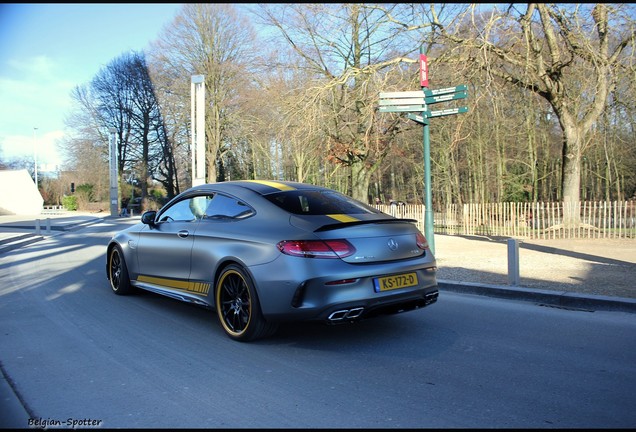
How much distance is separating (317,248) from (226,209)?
1.40m

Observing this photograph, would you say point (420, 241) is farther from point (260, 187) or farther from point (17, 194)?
point (17, 194)

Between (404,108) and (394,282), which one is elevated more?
(404,108)

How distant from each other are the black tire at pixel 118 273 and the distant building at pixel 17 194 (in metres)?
37.5

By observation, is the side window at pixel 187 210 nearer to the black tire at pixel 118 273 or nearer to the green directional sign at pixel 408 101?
the black tire at pixel 118 273

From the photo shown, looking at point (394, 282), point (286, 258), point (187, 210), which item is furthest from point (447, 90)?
point (286, 258)

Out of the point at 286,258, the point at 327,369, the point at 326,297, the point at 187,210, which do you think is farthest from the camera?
the point at 187,210

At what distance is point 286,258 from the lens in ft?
13.6

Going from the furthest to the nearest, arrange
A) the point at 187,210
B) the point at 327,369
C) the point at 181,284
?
the point at 187,210 < the point at 181,284 < the point at 327,369

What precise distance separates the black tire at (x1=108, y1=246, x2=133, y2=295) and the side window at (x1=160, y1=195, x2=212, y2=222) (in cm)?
107

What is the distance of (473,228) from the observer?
19.6 meters

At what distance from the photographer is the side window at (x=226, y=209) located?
4.84 meters

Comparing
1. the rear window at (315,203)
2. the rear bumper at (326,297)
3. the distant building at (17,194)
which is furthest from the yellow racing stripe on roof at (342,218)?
the distant building at (17,194)

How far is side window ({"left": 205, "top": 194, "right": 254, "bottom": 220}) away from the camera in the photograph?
4836 mm

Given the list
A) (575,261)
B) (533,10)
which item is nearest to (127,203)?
(533,10)
